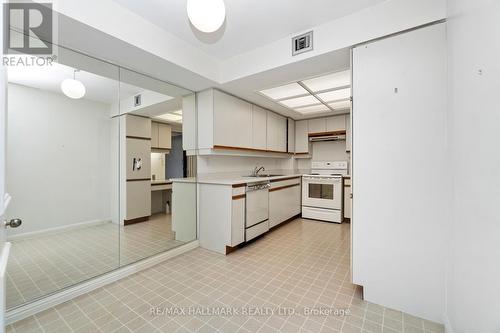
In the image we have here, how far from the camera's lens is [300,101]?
3.67m

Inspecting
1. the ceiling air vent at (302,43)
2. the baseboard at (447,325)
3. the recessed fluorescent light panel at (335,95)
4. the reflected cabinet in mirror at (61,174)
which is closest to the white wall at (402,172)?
the baseboard at (447,325)

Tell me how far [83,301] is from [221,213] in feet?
5.19

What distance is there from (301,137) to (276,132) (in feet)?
3.31

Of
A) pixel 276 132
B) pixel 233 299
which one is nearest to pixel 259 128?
pixel 276 132

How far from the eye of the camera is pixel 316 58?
2.14 metres

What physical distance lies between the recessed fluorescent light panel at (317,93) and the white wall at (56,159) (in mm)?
2287

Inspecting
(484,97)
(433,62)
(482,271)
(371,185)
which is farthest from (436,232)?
(433,62)

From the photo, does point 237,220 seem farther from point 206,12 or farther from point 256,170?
point 206,12

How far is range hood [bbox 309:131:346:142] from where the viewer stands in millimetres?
4715

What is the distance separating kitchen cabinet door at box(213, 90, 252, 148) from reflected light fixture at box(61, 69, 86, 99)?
1.50m

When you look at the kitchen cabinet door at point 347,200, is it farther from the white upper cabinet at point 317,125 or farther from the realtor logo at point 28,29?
the realtor logo at point 28,29

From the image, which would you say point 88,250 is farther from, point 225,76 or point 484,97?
point 484,97

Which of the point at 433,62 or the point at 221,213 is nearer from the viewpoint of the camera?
the point at 433,62

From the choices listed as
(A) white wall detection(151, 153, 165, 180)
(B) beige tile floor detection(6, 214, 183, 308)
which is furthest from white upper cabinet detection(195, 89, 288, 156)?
(B) beige tile floor detection(6, 214, 183, 308)
